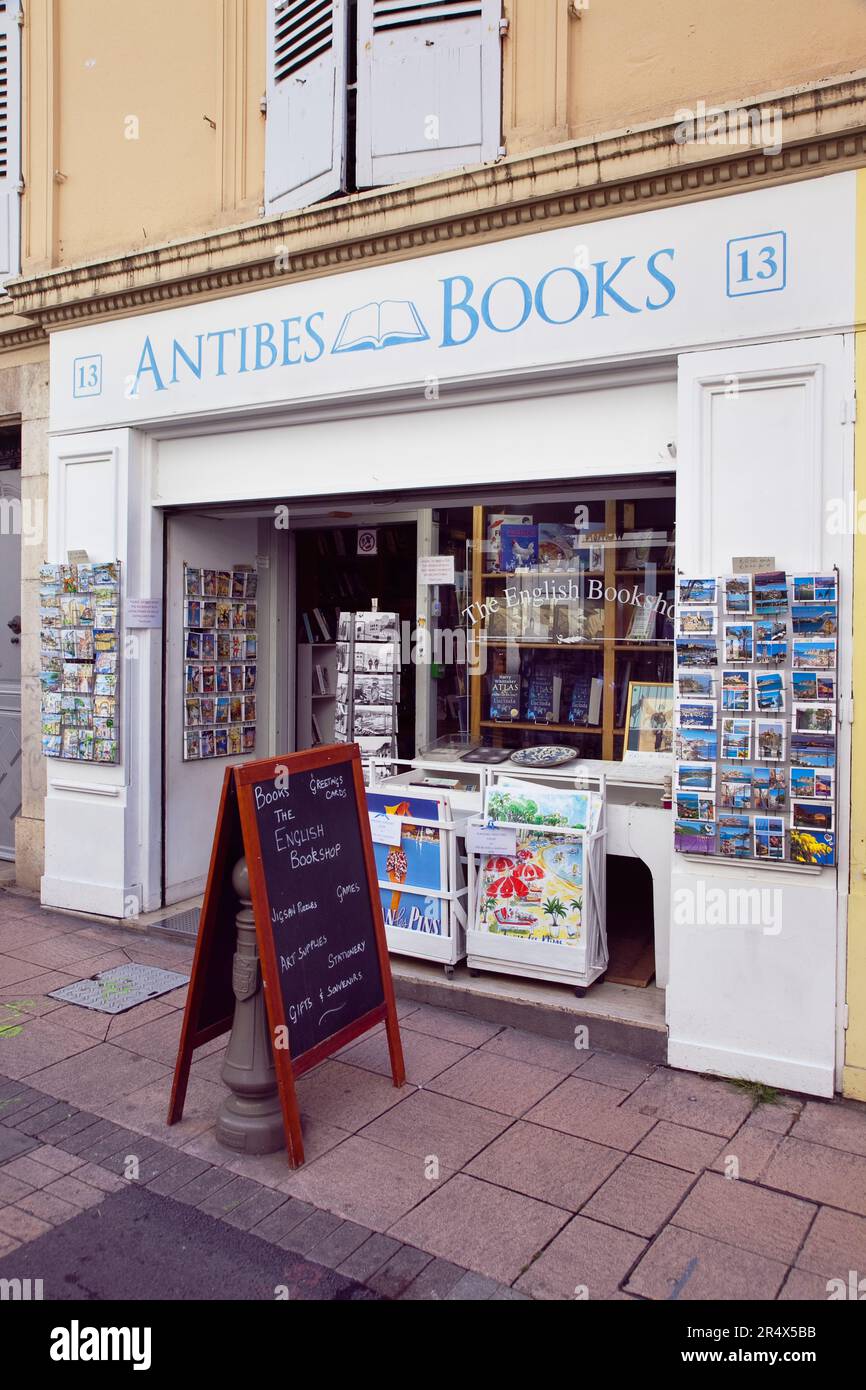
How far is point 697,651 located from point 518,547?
237cm

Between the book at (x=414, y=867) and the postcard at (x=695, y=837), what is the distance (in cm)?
120

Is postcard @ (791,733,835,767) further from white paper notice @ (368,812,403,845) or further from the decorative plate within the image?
white paper notice @ (368,812,403,845)

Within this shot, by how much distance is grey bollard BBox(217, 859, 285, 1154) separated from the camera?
11.5ft

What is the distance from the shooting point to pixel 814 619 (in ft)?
13.1

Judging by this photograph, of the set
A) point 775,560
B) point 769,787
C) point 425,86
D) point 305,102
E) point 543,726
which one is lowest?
point 769,787

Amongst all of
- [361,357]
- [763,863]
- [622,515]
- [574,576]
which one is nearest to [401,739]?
[574,576]

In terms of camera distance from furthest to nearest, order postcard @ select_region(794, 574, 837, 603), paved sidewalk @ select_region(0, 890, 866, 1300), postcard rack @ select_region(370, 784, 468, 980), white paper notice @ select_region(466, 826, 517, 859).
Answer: postcard rack @ select_region(370, 784, 468, 980) < white paper notice @ select_region(466, 826, 517, 859) < postcard @ select_region(794, 574, 837, 603) < paved sidewalk @ select_region(0, 890, 866, 1300)

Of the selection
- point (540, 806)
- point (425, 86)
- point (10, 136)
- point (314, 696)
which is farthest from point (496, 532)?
point (10, 136)

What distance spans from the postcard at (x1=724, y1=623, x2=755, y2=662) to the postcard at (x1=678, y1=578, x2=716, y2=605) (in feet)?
0.47

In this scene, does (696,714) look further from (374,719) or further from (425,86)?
(425,86)

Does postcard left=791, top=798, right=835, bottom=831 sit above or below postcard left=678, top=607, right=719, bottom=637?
below

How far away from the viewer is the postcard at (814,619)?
395cm

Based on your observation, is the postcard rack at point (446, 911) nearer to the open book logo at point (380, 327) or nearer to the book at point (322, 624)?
the open book logo at point (380, 327)

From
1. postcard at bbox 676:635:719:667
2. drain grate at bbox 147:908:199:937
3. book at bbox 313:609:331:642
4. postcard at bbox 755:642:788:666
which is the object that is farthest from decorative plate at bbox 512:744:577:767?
book at bbox 313:609:331:642
